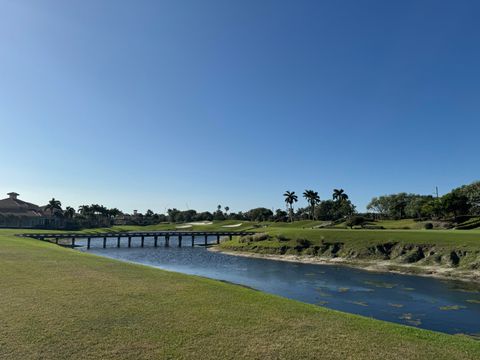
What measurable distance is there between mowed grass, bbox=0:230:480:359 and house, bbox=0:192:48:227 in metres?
129

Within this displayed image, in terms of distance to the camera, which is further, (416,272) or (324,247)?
(324,247)

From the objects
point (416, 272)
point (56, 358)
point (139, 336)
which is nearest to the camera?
point (56, 358)

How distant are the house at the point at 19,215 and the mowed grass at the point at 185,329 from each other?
5094 inches

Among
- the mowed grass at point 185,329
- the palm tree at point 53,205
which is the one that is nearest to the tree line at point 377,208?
the palm tree at point 53,205

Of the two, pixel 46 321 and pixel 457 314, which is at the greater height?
pixel 46 321

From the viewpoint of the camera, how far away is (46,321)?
12.3 metres

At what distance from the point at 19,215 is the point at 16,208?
7072 millimetres

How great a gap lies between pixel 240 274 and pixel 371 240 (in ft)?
77.5

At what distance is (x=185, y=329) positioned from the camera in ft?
39.1

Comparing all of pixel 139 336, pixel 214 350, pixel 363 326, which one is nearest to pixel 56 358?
pixel 139 336

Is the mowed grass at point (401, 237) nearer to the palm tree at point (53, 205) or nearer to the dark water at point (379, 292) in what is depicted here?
the dark water at point (379, 292)

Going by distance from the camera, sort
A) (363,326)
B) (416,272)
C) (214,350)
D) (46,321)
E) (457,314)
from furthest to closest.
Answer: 1. (416,272)
2. (457,314)
3. (363,326)
4. (46,321)
5. (214,350)

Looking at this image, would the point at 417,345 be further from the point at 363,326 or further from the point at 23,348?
the point at 23,348

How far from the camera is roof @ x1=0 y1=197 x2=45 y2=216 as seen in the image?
134 metres
